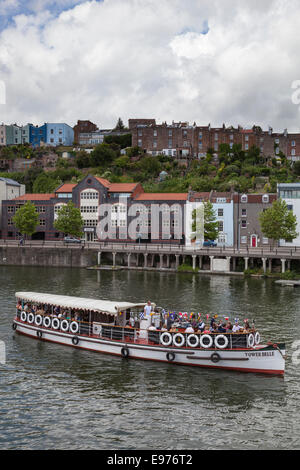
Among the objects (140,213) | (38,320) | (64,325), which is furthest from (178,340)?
(140,213)

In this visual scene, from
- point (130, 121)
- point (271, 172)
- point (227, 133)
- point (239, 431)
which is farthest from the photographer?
point (130, 121)

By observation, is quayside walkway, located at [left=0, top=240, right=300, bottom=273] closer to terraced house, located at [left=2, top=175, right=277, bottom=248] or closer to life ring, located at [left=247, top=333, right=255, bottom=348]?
terraced house, located at [left=2, top=175, right=277, bottom=248]

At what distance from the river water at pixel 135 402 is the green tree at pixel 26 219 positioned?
52.1 metres

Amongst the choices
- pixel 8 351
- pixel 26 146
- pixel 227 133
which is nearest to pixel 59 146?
pixel 26 146

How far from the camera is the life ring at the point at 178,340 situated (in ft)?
94.7

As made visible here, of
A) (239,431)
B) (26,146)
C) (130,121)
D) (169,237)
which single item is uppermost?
(130,121)

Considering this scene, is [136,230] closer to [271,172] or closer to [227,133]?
[271,172]

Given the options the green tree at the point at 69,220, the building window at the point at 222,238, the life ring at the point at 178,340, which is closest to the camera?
the life ring at the point at 178,340

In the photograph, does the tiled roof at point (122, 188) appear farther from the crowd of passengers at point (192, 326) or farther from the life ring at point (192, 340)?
the life ring at point (192, 340)

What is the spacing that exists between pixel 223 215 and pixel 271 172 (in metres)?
44.7

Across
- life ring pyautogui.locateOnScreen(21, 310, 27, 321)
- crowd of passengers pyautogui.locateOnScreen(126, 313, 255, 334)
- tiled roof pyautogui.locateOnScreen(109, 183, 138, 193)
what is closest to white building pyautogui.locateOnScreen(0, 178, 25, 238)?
tiled roof pyautogui.locateOnScreen(109, 183, 138, 193)

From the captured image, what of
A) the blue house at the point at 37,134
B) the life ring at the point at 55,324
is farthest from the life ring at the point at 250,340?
the blue house at the point at 37,134

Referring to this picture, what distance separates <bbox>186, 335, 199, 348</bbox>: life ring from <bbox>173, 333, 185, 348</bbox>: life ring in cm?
34

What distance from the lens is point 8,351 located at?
31.5 metres
